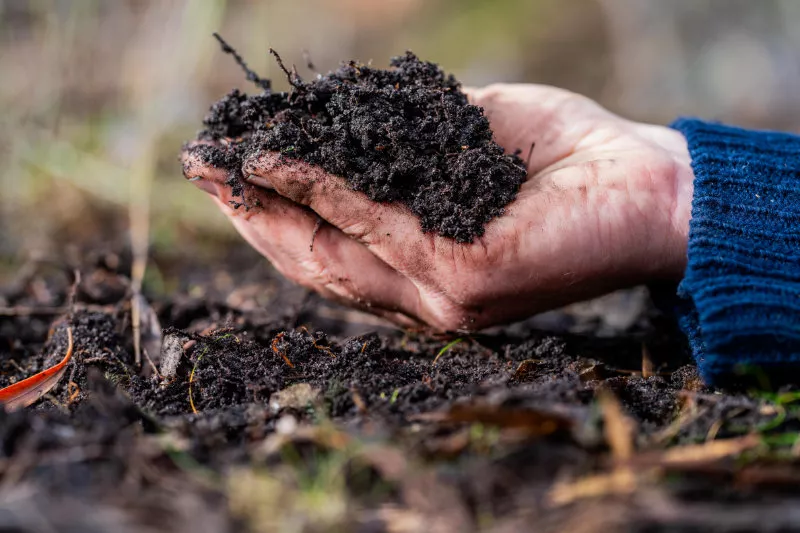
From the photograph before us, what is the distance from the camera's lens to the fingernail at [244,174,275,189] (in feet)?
6.08

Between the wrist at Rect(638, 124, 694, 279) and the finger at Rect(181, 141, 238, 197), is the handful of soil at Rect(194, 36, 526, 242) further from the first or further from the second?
the wrist at Rect(638, 124, 694, 279)

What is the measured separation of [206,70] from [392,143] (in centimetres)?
345

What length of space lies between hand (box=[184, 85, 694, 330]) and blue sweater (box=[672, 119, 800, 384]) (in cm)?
11

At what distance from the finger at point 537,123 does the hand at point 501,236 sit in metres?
0.02

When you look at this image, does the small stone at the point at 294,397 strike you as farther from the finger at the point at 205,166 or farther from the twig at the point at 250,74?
the twig at the point at 250,74

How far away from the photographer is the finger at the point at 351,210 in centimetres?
176

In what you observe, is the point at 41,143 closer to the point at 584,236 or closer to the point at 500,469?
the point at 584,236

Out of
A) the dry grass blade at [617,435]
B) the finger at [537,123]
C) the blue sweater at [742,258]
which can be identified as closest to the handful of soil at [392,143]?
the finger at [537,123]

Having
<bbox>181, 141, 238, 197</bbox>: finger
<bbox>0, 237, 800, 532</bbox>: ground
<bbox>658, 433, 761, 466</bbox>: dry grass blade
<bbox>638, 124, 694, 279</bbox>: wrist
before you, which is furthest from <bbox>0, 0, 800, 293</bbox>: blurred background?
→ <bbox>658, 433, 761, 466</bbox>: dry grass blade

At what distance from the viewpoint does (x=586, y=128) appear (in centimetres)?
224

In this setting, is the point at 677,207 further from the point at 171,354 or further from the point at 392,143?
the point at 171,354

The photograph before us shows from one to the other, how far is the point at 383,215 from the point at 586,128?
901 millimetres

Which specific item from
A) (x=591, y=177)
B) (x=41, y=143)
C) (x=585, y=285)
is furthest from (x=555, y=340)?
(x=41, y=143)

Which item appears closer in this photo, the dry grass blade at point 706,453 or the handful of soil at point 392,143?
the dry grass blade at point 706,453
